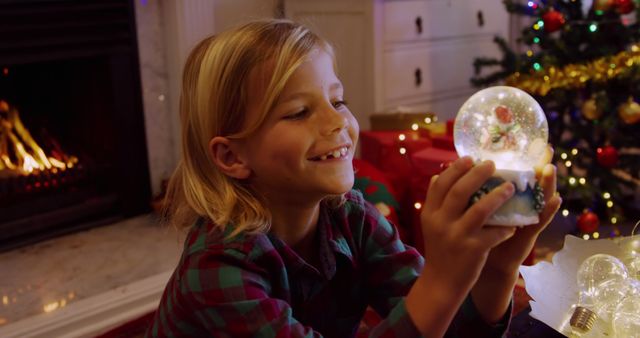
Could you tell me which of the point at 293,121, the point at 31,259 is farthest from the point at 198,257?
the point at 31,259

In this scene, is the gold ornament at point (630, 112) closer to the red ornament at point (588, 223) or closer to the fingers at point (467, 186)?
the red ornament at point (588, 223)

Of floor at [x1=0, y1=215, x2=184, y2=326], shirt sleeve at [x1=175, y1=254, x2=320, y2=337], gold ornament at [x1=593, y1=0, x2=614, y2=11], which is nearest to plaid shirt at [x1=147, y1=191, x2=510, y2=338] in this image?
shirt sleeve at [x1=175, y1=254, x2=320, y2=337]

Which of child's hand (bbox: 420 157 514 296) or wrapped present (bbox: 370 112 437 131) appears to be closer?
child's hand (bbox: 420 157 514 296)

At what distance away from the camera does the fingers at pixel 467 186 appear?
611mm

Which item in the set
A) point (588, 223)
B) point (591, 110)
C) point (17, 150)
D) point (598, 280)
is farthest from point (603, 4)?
point (17, 150)

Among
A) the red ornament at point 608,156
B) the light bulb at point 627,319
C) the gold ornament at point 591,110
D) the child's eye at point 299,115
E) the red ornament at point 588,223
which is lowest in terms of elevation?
the red ornament at point 588,223

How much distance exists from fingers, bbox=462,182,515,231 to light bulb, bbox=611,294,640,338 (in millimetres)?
395

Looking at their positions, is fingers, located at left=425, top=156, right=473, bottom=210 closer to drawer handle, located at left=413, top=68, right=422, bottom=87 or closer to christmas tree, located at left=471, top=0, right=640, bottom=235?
christmas tree, located at left=471, top=0, right=640, bottom=235

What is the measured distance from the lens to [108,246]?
2.12 meters

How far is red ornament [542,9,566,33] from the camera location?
7.72 feet

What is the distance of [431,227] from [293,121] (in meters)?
0.30

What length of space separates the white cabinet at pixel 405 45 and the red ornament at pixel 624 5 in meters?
0.83

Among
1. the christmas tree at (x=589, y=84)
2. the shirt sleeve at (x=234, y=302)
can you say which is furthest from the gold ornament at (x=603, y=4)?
the shirt sleeve at (x=234, y=302)

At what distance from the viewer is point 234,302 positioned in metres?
0.82
